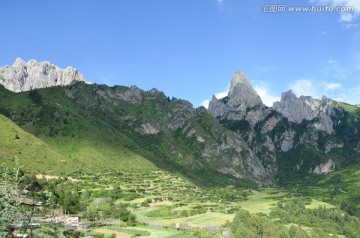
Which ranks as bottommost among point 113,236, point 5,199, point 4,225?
point 113,236

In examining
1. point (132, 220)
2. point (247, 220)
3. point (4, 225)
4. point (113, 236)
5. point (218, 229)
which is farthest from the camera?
point (132, 220)

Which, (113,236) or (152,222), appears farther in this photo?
(152,222)

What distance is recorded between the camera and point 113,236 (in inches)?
5059

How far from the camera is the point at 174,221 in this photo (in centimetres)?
18000

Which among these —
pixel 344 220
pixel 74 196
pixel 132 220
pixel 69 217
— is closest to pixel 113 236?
pixel 69 217

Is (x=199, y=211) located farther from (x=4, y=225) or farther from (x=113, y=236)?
(x=4, y=225)

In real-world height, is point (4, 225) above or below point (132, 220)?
above

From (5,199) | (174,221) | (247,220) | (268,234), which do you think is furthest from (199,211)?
(5,199)

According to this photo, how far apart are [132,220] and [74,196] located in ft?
107

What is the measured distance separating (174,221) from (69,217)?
50.8m

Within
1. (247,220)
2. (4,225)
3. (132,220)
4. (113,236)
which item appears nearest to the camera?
(4,225)

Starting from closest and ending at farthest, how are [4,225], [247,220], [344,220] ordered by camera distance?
[4,225]
[247,220]
[344,220]

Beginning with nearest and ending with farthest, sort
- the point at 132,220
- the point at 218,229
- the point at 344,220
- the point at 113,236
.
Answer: the point at 113,236, the point at 218,229, the point at 132,220, the point at 344,220

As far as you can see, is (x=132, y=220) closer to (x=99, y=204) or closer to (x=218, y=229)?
(x=99, y=204)
